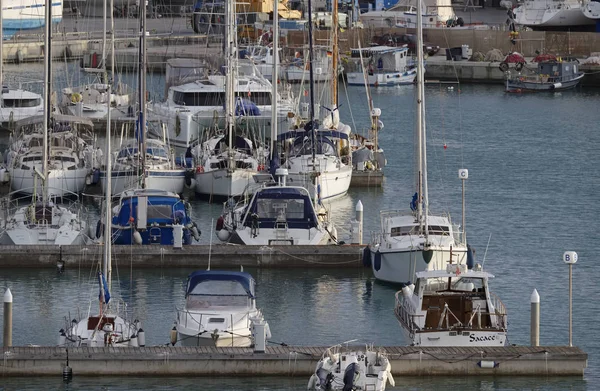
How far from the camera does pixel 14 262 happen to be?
39375 millimetres

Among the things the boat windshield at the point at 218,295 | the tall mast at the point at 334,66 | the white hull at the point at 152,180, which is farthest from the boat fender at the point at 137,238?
the tall mast at the point at 334,66

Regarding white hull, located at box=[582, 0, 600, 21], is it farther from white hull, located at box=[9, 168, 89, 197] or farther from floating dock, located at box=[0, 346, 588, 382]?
floating dock, located at box=[0, 346, 588, 382]

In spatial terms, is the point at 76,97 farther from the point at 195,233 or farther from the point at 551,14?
the point at 551,14

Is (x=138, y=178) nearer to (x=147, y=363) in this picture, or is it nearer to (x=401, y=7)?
(x=147, y=363)

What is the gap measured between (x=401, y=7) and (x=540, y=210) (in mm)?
49614

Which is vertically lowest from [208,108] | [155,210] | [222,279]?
[222,279]

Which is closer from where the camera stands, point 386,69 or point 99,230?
point 99,230

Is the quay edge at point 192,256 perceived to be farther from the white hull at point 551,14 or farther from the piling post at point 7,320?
the white hull at point 551,14

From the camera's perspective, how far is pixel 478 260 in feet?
137

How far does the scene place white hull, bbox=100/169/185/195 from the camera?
47375 millimetres

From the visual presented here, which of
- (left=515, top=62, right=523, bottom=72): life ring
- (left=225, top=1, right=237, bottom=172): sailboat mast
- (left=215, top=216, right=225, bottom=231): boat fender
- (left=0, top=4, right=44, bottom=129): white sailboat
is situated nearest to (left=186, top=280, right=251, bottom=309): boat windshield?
(left=215, top=216, right=225, bottom=231): boat fender

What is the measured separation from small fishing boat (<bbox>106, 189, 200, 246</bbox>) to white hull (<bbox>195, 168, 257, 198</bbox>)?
623cm

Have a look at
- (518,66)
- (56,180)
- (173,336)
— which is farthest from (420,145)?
(518,66)

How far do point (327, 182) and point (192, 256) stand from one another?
9.40m
